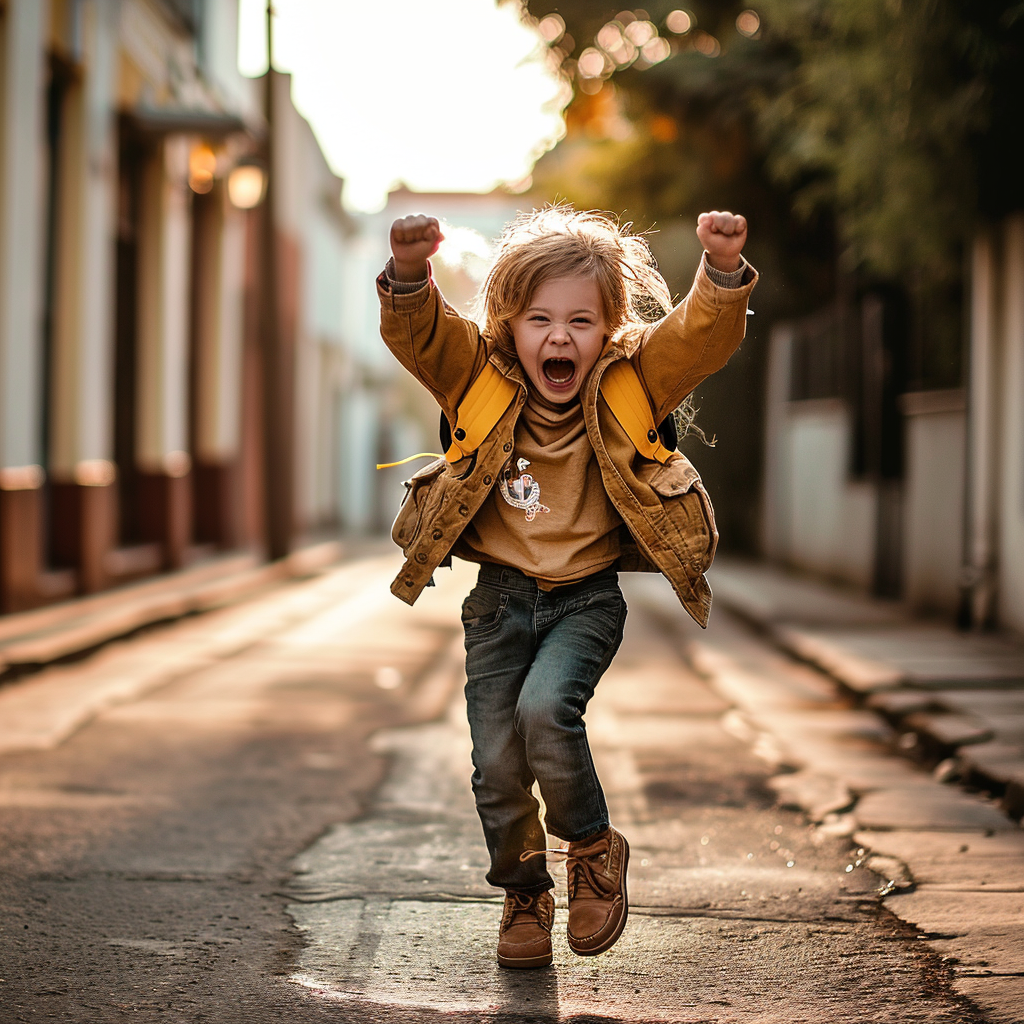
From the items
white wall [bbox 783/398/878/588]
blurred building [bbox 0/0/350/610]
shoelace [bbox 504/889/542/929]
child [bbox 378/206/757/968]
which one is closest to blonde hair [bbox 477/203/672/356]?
child [bbox 378/206/757/968]

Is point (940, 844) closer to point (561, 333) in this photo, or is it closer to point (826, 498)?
point (561, 333)

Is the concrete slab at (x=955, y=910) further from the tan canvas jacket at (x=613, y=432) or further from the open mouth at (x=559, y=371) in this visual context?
the open mouth at (x=559, y=371)

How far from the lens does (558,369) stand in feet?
11.1

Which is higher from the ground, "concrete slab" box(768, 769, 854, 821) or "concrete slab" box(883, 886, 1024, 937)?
"concrete slab" box(883, 886, 1024, 937)

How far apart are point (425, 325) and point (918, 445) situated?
970cm

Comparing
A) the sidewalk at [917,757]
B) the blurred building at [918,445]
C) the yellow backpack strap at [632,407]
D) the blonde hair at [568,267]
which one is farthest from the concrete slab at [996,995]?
the blurred building at [918,445]

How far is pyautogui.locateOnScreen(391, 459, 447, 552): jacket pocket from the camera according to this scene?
3.40 m

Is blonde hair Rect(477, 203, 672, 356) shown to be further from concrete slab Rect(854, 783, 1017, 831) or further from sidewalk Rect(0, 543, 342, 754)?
sidewalk Rect(0, 543, 342, 754)

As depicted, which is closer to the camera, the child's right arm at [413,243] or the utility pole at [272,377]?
the child's right arm at [413,243]

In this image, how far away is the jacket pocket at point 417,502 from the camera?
3400 mm

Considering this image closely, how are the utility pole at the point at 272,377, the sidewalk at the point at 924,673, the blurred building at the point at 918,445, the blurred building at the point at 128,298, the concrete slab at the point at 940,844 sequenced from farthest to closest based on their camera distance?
the utility pole at the point at 272,377
the blurred building at the point at 128,298
the blurred building at the point at 918,445
the sidewalk at the point at 924,673
the concrete slab at the point at 940,844

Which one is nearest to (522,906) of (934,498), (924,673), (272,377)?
(924,673)

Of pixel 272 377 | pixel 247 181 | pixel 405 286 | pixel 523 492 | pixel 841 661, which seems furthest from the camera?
pixel 272 377

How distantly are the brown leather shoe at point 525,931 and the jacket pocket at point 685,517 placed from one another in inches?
34.1
